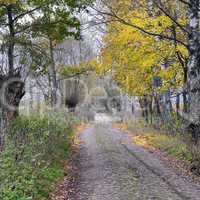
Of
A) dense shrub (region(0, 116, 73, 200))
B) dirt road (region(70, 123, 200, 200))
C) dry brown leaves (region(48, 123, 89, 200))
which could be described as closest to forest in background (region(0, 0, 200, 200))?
dense shrub (region(0, 116, 73, 200))

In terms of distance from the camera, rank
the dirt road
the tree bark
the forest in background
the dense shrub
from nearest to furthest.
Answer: the dense shrub, the dirt road, the forest in background, the tree bark

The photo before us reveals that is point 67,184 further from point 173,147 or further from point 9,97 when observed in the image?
point 173,147

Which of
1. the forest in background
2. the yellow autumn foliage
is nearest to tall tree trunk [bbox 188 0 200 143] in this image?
the forest in background

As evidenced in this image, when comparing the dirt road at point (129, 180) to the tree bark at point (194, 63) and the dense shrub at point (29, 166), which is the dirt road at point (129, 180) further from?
the tree bark at point (194, 63)

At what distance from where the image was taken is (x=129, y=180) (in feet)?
40.8

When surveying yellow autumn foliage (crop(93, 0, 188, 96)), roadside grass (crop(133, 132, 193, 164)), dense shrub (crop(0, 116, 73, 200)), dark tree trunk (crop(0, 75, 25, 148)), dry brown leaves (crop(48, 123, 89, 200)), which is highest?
yellow autumn foliage (crop(93, 0, 188, 96))

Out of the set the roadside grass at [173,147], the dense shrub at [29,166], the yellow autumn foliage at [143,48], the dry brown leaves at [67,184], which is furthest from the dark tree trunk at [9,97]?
the roadside grass at [173,147]

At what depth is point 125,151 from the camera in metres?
19.5

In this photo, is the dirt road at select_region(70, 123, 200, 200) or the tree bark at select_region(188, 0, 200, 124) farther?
the tree bark at select_region(188, 0, 200, 124)

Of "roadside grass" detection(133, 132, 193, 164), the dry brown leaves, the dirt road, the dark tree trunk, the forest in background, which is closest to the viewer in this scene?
the dirt road

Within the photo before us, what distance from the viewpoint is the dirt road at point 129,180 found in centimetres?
1074

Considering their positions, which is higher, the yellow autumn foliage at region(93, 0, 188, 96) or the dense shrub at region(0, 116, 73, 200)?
the yellow autumn foliage at region(93, 0, 188, 96)

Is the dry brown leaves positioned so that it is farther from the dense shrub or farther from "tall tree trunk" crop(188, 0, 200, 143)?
"tall tree trunk" crop(188, 0, 200, 143)

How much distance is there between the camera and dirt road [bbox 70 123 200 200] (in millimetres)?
10742
